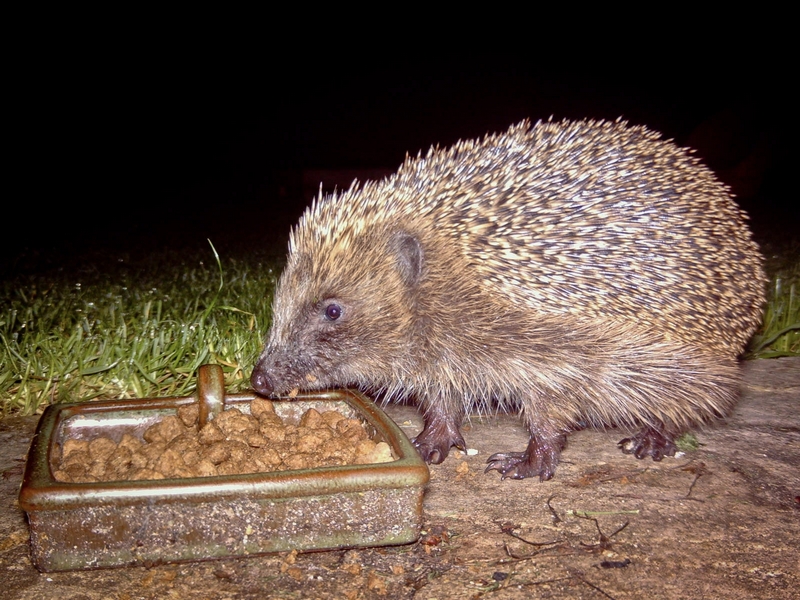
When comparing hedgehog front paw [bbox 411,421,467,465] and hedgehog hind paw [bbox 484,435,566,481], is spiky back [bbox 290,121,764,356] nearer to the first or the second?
hedgehog hind paw [bbox 484,435,566,481]

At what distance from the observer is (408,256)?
2643 mm

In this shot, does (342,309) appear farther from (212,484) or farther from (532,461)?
(212,484)

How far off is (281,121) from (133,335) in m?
11.4

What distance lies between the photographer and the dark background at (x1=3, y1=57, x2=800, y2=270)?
12.4 meters

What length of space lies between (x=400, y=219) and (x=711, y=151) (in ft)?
28.1

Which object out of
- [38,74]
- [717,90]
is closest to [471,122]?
[717,90]

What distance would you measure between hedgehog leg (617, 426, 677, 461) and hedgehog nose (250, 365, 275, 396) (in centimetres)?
123

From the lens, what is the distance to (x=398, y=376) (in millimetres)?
2760

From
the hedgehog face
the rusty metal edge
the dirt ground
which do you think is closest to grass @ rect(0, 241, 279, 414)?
the dirt ground

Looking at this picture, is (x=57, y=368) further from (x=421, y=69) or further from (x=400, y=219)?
(x=421, y=69)

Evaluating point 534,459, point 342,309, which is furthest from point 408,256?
point 534,459

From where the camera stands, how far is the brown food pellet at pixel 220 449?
6.54ft

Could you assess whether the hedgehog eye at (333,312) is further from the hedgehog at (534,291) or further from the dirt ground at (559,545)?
the dirt ground at (559,545)

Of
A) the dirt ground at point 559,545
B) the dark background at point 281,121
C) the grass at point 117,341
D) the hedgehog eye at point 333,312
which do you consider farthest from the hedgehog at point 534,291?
the dark background at point 281,121
